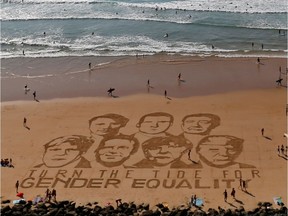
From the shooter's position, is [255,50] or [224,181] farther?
[255,50]


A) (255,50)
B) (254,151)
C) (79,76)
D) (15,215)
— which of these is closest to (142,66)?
(79,76)

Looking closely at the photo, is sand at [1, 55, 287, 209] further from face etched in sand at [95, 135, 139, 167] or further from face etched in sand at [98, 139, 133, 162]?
face etched in sand at [98, 139, 133, 162]

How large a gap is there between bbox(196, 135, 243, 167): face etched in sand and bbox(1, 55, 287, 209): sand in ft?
1.90

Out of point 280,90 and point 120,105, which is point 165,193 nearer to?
point 120,105

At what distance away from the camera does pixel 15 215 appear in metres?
31.9

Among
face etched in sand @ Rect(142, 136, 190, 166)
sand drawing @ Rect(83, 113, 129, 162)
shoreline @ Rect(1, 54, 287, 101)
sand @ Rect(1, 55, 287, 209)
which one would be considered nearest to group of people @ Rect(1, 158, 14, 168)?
sand @ Rect(1, 55, 287, 209)

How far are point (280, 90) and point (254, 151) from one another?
1277 cm

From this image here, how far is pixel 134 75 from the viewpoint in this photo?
5394 cm

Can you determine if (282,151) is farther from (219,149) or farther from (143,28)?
(143,28)

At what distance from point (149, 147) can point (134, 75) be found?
16.0 metres

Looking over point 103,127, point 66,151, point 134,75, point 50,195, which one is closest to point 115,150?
point 103,127

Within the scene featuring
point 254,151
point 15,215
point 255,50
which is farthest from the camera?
point 255,50

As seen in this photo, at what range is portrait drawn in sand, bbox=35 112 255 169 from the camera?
37719mm

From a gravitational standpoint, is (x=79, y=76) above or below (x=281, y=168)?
above
